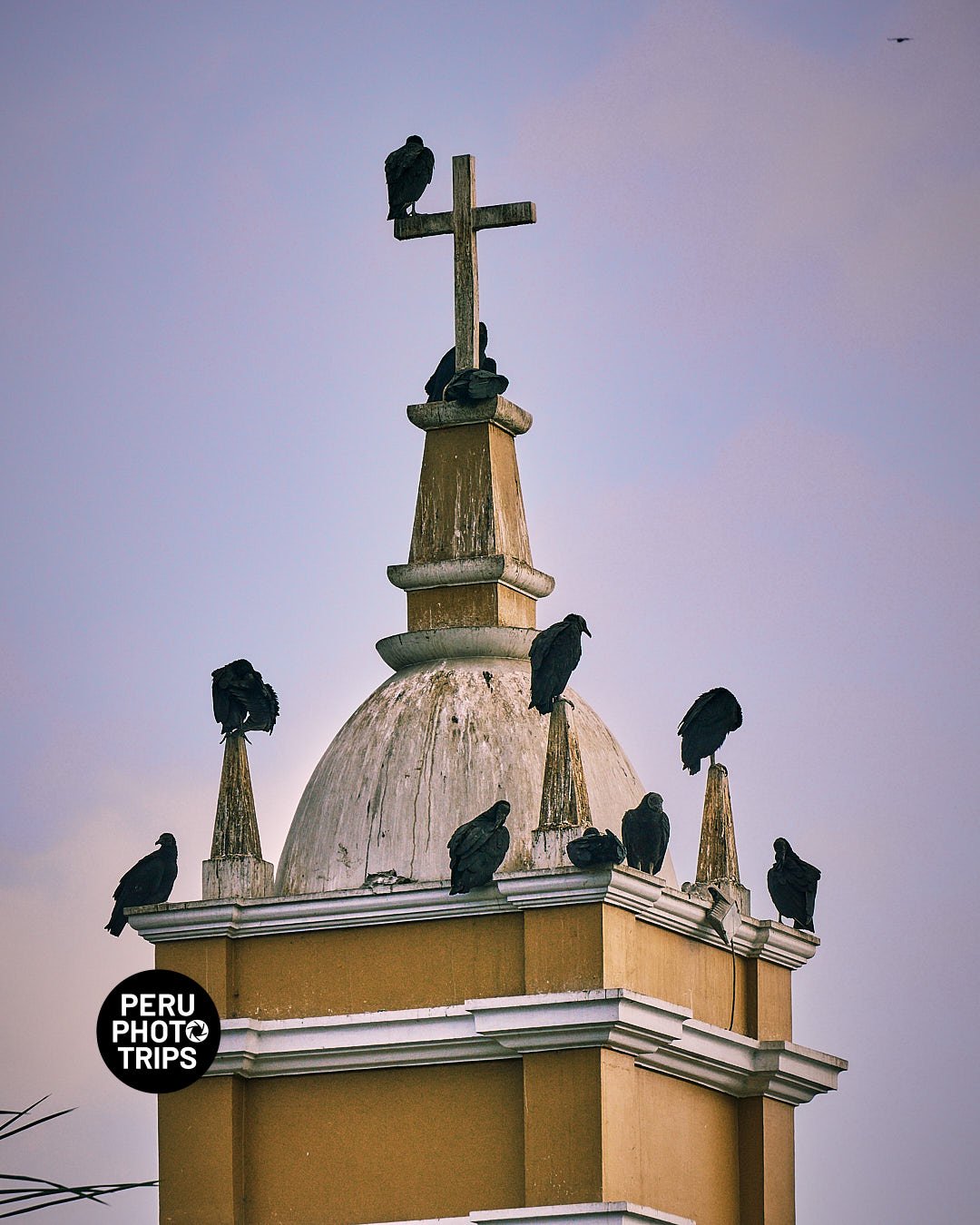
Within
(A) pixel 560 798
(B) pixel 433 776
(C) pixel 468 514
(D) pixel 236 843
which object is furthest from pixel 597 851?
(C) pixel 468 514

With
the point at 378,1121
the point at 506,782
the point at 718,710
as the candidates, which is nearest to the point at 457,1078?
the point at 378,1121

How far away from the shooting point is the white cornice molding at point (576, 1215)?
2069 centimetres

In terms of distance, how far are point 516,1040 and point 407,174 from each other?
8.36 m

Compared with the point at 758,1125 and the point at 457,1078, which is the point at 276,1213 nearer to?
the point at 457,1078

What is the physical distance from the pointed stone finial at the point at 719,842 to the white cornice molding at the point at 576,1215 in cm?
331

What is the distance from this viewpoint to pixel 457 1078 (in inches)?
868

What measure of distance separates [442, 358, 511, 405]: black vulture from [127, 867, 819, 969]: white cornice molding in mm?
4726

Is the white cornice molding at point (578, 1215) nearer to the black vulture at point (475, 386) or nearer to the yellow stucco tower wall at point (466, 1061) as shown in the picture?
the yellow stucco tower wall at point (466, 1061)

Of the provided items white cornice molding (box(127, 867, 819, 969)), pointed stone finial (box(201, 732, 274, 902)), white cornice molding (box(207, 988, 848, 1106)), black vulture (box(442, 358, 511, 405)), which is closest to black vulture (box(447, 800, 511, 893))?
white cornice molding (box(127, 867, 819, 969))

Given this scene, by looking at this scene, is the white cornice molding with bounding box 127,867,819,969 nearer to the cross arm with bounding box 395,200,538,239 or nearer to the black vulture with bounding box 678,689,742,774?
the black vulture with bounding box 678,689,742,774

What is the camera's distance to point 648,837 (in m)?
22.1

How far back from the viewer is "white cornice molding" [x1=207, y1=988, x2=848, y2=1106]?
21.1 m

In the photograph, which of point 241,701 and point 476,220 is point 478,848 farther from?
point 476,220


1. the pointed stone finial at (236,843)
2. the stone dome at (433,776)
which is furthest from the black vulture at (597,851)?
the pointed stone finial at (236,843)
